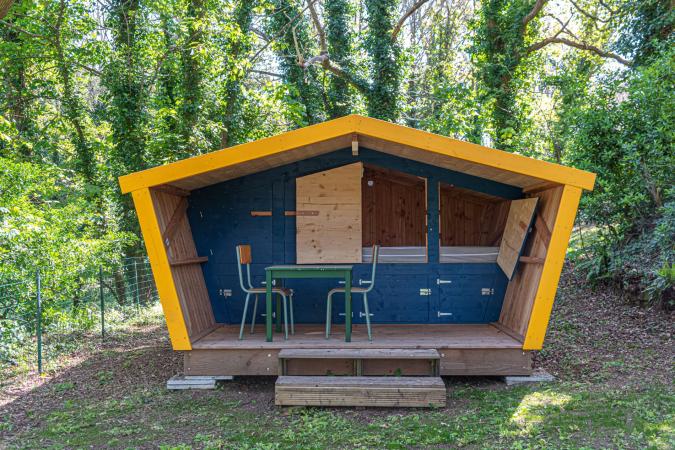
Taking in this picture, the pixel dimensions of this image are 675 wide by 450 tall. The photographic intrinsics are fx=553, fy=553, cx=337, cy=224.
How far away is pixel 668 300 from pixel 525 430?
156 inches

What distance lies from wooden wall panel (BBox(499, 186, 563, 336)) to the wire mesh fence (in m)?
4.74

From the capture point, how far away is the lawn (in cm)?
363

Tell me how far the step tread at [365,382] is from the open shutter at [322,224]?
1762 mm

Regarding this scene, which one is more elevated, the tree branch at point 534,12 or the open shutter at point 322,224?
the tree branch at point 534,12

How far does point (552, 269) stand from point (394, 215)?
14.7ft

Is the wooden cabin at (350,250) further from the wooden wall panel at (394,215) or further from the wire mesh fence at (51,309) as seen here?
the wooden wall panel at (394,215)

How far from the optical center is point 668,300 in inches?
259

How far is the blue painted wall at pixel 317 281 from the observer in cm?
595

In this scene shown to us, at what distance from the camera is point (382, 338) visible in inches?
208

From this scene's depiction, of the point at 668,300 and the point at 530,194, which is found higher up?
the point at 530,194

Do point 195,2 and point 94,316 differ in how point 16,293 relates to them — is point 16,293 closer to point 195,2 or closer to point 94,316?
point 94,316

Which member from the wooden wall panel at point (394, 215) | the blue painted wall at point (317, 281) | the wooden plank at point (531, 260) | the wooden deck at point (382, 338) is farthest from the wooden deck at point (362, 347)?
the wooden wall panel at point (394, 215)

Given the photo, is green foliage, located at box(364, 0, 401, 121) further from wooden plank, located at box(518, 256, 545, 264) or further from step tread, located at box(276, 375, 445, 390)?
step tread, located at box(276, 375, 445, 390)

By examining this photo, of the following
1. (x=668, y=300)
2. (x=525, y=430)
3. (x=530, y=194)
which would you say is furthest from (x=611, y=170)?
(x=525, y=430)
